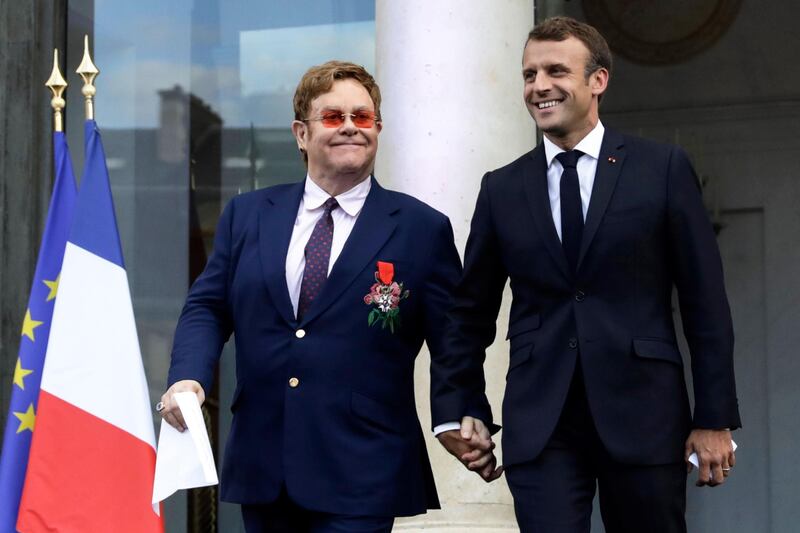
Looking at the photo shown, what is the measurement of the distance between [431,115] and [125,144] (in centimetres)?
264

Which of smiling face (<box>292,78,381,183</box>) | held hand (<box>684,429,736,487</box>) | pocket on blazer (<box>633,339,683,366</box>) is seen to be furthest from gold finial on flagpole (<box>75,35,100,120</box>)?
held hand (<box>684,429,736,487</box>)

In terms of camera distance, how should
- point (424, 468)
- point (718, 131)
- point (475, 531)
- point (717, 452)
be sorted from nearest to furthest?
point (717, 452), point (424, 468), point (475, 531), point (718, 131)

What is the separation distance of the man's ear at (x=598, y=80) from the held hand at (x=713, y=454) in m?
1.00

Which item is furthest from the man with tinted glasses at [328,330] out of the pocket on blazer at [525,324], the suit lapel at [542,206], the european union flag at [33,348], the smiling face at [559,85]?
the european union flag at [33,348]

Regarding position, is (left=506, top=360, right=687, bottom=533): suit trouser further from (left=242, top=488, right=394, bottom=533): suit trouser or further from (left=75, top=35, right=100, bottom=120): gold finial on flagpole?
(left=75, top=35, right=100, bottom=120): gold finial on flagpole

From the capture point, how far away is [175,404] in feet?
14.8

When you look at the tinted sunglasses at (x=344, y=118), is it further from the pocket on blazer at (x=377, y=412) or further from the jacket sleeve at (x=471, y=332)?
the pocket on blazer at (x=377, y=412)

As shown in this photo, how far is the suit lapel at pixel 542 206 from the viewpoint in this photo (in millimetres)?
4500

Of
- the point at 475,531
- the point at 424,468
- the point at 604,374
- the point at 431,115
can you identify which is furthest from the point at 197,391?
the point at 431,115

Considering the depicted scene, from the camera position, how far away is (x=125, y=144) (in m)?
8.75

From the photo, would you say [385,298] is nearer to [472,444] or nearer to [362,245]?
[362,245]

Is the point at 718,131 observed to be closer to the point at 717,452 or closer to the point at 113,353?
the point at 113,353

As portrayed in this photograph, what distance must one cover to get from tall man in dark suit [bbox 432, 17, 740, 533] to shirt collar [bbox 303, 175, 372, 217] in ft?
1.53

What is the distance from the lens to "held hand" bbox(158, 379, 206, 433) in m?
4.51
